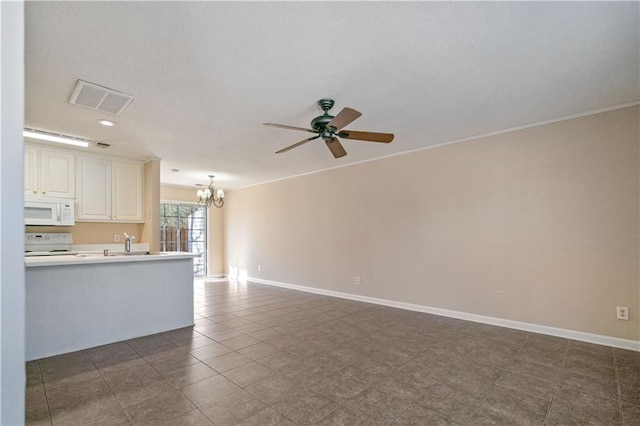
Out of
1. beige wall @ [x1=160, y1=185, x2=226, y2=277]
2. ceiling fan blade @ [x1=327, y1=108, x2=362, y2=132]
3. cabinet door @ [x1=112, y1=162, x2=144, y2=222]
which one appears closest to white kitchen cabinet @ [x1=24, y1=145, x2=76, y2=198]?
cabinet door @ [x1=112, y1=162, x2=144, y2=222]

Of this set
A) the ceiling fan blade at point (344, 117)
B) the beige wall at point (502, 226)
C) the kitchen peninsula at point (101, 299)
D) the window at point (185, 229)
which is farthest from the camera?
the window at point (185, 229)

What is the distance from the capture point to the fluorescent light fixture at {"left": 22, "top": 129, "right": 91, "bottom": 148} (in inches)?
147

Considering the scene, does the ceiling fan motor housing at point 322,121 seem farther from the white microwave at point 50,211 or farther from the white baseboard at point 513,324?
the white microwave at point 50,211

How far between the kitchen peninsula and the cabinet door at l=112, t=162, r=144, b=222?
160cm

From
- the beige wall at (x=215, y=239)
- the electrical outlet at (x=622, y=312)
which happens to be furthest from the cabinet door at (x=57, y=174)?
the electrical outlet at (x=622, y=312)

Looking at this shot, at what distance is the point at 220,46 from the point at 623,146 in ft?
13.3

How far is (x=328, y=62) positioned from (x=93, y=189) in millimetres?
4485

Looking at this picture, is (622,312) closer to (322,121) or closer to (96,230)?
(322,121)

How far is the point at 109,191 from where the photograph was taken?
16.2ft

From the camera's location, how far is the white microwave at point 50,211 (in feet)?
13.5

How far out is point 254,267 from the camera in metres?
7.68

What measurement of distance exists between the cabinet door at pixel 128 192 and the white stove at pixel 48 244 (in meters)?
0.71

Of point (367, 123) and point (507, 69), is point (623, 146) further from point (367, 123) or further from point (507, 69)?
point (367, 123)

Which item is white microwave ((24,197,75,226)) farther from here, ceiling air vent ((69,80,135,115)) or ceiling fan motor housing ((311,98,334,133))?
ceiling fan motor housing ((311,98,334,133))
